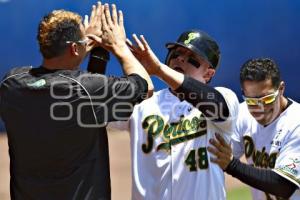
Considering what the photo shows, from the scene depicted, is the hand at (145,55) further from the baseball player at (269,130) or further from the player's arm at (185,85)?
the baseball player at (269,130)

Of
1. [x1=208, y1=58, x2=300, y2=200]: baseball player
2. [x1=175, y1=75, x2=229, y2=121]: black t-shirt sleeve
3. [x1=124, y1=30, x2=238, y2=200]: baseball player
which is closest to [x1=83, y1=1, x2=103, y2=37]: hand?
[x1=124, y1=30, x2=238, y2=200]: baseball player

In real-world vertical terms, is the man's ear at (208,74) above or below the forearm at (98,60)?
below

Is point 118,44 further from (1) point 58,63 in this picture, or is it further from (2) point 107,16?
(1) point 58,63

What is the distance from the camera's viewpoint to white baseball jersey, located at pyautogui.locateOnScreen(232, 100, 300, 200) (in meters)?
4.11

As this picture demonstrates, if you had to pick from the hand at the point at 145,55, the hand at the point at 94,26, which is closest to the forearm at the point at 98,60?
the hand at the point at 94,26

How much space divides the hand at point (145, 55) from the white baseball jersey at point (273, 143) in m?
1.07

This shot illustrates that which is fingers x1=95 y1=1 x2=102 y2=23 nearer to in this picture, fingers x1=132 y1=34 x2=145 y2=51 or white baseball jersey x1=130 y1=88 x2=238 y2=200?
fingers x1=132 y1=34 x2=145 y2=51

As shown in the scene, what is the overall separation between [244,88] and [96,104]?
5.47ft

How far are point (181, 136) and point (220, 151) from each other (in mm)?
383

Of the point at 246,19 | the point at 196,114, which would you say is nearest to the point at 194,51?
the point at 196,114

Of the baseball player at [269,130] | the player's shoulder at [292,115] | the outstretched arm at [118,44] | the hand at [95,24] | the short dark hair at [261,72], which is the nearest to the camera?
the outstretched arm at [118,44]

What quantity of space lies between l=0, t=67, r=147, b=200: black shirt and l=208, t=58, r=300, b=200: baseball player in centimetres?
113

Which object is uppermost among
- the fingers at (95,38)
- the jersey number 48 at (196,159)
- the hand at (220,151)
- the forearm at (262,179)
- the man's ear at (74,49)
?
the fingers at (95,38)

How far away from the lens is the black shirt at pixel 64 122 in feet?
11.1
